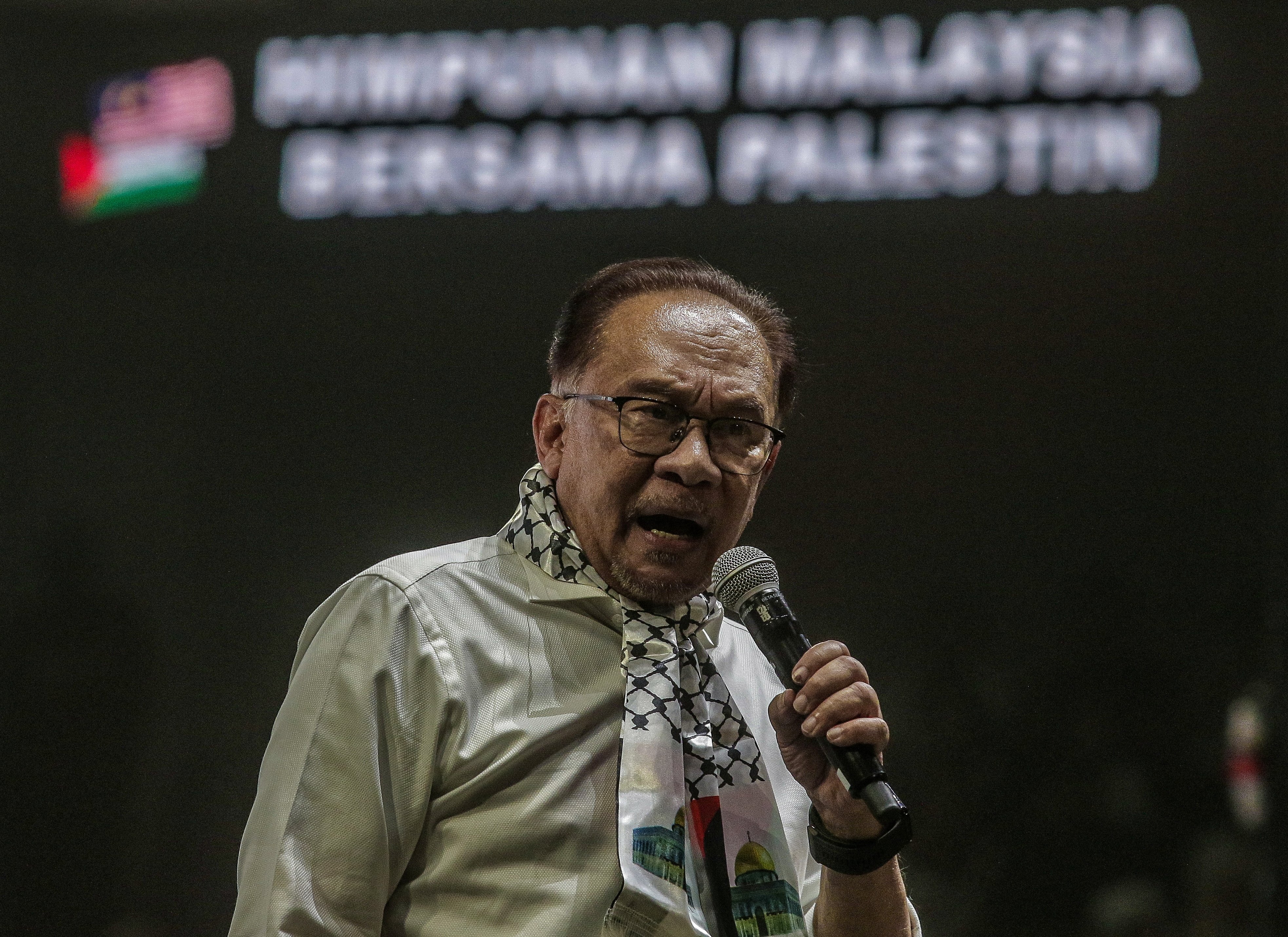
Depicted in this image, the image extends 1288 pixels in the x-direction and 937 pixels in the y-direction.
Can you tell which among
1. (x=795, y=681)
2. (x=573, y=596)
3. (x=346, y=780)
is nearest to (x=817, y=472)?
Answer: (x=573, y=596)

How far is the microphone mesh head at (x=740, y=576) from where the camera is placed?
1.52 metres

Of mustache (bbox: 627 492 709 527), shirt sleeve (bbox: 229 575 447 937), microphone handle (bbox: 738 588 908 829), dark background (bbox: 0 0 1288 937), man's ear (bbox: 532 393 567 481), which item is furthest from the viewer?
dark background (bbox: 0 0 1288 937)

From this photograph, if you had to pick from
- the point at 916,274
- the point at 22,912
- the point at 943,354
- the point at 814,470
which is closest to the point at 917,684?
the point at 814,470

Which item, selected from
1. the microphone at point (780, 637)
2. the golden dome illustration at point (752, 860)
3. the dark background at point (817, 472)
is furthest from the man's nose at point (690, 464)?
the dark background at point (817, 472)

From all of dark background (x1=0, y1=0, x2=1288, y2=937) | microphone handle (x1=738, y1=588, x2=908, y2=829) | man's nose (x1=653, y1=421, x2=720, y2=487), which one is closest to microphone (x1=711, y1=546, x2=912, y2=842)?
microphone handle (x1=738, y1=588, x2=908, y2=829)

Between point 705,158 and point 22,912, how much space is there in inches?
87.1

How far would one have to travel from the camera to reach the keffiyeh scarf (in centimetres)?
145

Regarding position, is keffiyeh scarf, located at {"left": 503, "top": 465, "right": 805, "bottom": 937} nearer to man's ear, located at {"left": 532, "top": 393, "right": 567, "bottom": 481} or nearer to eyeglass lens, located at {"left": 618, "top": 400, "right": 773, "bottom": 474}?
man's ear, located at {"left": 532, "top": 393, "right": 567, "bottom": 481}

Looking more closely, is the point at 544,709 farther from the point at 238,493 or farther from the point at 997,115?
the point at 997,115

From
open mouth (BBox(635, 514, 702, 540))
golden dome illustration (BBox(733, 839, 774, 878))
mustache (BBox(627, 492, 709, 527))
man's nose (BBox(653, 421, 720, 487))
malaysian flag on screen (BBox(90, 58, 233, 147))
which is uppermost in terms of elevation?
malaysian flag on screen (BBox(90, 58, 233, 147))

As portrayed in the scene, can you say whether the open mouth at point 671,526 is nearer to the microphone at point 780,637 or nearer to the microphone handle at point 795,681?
the microphone at point 780,637

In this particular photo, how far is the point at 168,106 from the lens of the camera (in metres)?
2.75

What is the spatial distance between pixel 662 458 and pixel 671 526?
100 millimetres

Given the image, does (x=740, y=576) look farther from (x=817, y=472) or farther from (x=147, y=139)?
(x=147, y=139)
